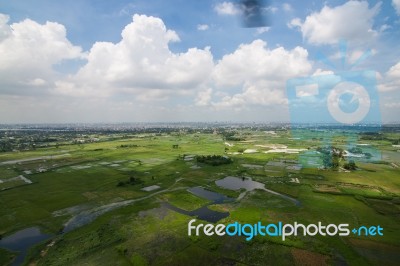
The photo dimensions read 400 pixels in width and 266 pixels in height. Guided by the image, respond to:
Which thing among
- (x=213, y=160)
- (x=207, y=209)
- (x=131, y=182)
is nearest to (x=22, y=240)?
(x=207, y=209)

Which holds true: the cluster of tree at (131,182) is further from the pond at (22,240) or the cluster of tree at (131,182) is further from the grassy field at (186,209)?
the pond at (22,240)

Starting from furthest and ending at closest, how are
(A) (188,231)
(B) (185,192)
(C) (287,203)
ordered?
(B) (185,192) < (C) (287,203) < (A) (188,231)

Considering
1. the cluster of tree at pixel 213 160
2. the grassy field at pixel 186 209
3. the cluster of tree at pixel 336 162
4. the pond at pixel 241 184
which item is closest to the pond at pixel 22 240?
the grassy field at pixel 186 209

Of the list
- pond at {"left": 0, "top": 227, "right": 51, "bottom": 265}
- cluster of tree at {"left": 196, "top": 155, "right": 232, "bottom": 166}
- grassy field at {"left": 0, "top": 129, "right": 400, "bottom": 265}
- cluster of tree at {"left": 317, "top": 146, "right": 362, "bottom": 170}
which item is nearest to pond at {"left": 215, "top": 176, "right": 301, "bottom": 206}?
grassy field at {"left": 0, "top": 129, "right": 400, "bottom": 265}

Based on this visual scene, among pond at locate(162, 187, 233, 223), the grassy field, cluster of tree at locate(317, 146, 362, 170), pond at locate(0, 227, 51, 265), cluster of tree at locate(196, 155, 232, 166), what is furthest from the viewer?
cluster of tree at locate(196, 155, 232, 166)

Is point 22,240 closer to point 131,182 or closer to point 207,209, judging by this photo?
point 207,209

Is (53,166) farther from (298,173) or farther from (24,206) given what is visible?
(298,173)

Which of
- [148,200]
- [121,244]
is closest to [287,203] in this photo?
[148,200]

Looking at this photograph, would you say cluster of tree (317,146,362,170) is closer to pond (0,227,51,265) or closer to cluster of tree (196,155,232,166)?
cluster of tree (196,155,232,166)
